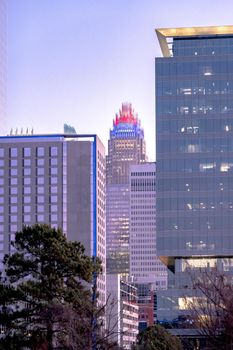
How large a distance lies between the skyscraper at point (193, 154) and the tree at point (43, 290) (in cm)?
8963

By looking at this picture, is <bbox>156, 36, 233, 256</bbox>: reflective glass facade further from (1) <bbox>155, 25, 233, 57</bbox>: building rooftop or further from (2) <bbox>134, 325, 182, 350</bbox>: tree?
(2) <bbox>134, 325, 182, 350</bbox>: tree

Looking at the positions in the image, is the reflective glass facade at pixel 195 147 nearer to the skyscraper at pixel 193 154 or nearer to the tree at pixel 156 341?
the skyscraper at pixel 193 154

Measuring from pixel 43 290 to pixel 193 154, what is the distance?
326 feet

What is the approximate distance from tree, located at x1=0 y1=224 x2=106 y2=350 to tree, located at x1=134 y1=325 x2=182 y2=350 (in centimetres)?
839

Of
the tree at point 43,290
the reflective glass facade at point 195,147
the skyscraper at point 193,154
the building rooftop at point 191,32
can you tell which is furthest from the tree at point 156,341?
the building rooftop at point 191,32

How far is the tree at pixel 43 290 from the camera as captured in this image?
65.9 meters

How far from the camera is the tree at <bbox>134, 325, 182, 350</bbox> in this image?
75.3m

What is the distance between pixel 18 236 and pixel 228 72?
103 meters

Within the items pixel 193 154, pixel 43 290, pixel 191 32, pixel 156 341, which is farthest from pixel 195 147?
pixel 43 290

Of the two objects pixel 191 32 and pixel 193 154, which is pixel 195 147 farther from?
pixel 191 32

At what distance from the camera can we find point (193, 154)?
538ft

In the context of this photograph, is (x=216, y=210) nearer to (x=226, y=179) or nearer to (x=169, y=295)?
(x=226, y=179)

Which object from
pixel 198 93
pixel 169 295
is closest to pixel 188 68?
pixel 198 93

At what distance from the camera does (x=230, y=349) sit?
51.8 m
